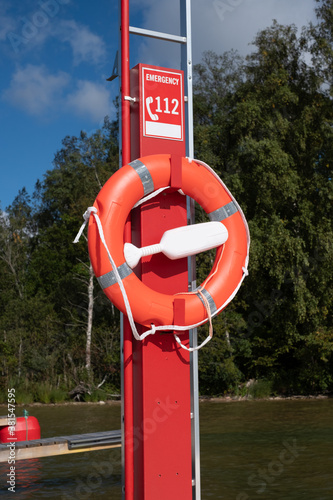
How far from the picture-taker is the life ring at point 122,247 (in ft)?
8.93

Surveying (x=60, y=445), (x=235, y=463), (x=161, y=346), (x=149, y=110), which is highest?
(x=149, y=110)

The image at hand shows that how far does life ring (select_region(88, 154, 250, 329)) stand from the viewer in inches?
107

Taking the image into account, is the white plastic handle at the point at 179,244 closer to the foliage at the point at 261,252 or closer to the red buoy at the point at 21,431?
the red buoy at the point at 21,431

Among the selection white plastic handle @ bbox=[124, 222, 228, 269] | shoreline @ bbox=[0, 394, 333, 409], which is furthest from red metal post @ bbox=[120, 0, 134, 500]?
shoreline @ bbox=[0, 394, 333, 409]

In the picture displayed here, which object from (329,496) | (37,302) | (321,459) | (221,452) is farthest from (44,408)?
(329,496)

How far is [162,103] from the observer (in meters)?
2.92

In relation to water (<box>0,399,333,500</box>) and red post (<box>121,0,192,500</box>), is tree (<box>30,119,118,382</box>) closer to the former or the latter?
water (<box>0,399,333,500</box>)

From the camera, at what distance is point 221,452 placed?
6113 mm

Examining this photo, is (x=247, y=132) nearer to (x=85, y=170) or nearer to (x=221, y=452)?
(x=85, y=170)

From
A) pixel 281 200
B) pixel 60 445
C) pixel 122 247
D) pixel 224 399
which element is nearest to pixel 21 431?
pixel 60 445

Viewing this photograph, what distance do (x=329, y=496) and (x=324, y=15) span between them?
11954mm

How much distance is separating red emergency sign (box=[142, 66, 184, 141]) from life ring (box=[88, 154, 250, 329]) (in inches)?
5.0

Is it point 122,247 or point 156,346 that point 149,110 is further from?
point 156,346

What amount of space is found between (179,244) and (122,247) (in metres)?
0.24
